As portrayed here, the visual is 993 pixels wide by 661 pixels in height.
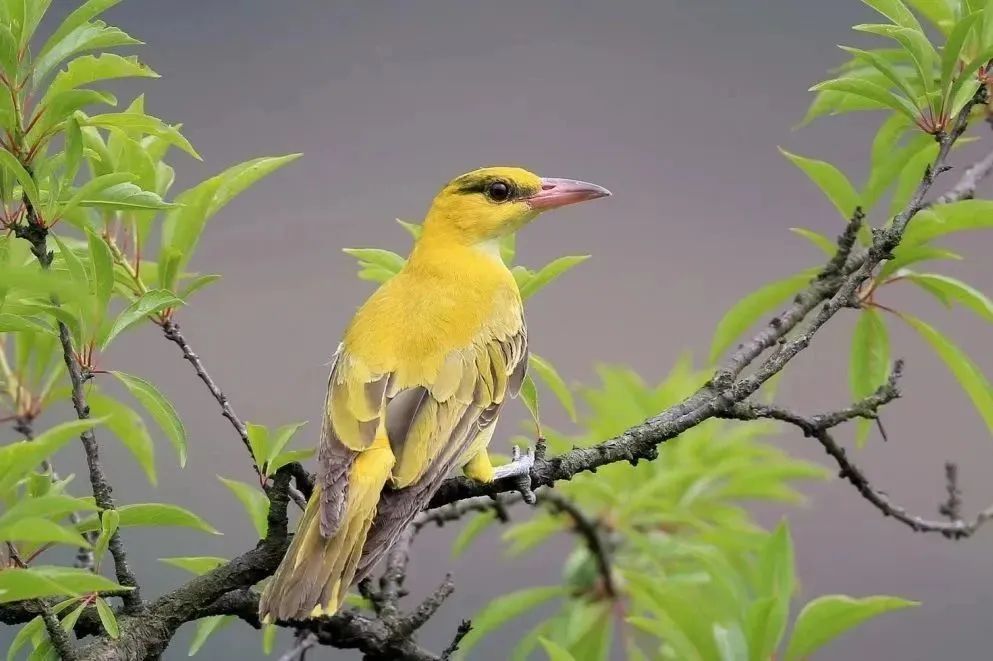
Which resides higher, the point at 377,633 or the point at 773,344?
the point at 773,344

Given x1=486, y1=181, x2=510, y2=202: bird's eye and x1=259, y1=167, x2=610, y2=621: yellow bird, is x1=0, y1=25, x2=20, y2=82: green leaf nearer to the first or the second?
x1=259, y1=167, x2=610, y2=621: yellow bird

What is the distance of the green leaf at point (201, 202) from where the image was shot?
158 cm

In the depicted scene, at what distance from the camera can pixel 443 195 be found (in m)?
2.26

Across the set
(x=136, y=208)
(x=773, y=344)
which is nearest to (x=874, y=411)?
(x=773, y=344)

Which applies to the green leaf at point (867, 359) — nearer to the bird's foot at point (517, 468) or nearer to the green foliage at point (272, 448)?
the bird's foot at point (517, 468)

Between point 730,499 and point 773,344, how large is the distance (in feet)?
3.43

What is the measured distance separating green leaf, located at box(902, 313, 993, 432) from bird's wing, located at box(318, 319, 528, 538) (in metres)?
0.68

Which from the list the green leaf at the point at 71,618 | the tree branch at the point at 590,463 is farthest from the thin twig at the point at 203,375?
the green leaf at the point at 71,618

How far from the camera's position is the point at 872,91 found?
1.60m

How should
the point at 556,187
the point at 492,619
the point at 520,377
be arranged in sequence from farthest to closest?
the point at 492,619
the point at 556,187
the point at 520,377

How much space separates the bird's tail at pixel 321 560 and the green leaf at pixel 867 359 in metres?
0.95

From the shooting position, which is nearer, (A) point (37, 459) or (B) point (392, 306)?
(A) point (37, 459)

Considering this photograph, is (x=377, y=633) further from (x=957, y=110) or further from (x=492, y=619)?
(x=957, y=110)

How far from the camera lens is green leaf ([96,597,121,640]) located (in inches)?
50.0
